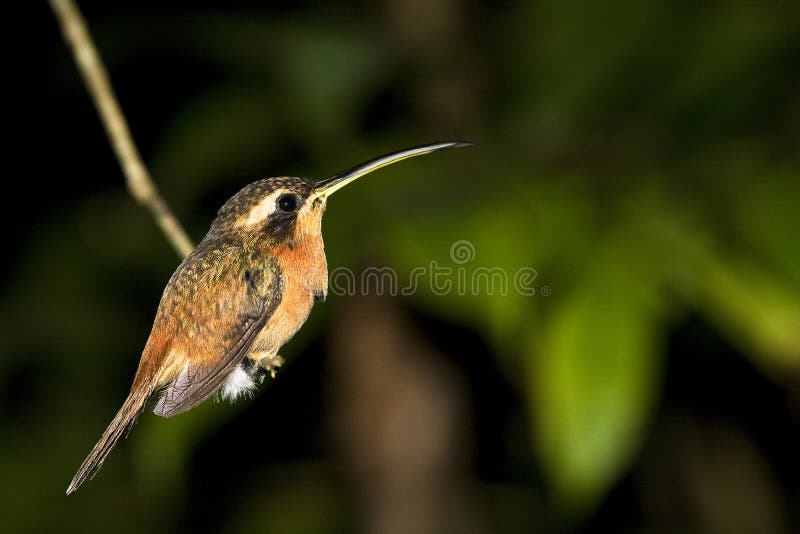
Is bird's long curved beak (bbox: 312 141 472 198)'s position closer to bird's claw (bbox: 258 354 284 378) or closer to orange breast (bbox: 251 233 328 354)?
orange breast (bbox: 251 233 328 354)

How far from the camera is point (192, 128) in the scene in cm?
308

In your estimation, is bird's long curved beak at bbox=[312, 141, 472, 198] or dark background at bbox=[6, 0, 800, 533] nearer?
bird's long curved beak at bbox=[312, 141, 472, 198]

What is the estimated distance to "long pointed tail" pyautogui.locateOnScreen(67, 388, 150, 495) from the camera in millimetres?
1018

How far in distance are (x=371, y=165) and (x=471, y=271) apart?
2.56 ft

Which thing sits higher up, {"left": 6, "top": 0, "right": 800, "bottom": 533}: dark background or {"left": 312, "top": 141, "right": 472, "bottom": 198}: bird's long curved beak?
{"left": 312, "top": 141, "right": 472, "bottom": 198}: bird's long curved beak

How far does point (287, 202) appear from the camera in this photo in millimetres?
1463

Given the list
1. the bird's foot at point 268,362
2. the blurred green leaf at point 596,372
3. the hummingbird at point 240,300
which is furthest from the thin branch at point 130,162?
the blurred green leaf at point 596,372

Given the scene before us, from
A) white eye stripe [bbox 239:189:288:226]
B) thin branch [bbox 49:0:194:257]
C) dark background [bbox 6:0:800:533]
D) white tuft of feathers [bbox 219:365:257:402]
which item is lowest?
dark background [bbox 6:0:800:533]

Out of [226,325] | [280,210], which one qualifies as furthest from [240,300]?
[280,210]

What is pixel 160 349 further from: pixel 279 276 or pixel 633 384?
pixel 633 384

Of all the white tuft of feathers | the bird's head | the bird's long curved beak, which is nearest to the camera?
the white tuft of feathers

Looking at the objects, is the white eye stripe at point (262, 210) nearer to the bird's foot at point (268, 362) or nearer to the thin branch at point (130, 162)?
the thin branch at point (130, 162)

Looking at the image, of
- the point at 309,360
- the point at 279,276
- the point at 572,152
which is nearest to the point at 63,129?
the point at 309,360

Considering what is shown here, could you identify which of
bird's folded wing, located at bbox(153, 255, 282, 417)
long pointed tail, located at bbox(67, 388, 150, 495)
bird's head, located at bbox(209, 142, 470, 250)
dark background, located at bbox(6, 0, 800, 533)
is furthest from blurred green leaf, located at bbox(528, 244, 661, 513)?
long pointed tail, located at bbox(67, 388, 150, 495)
